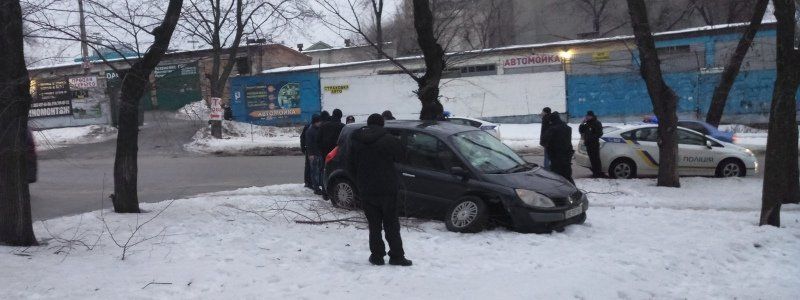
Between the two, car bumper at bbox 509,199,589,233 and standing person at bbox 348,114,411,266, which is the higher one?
standing person at bbox 348,114,411,266

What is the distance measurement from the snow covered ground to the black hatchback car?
0.23 m

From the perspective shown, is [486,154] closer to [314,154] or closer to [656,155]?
[314,154]

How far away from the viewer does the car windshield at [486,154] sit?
27.1 feet

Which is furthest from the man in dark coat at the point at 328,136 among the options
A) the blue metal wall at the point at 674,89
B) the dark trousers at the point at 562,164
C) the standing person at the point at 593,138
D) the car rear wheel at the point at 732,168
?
the blue metal wall at the point at 674,89

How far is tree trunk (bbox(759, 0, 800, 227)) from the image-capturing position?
8414 mm

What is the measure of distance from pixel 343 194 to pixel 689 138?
340 inches

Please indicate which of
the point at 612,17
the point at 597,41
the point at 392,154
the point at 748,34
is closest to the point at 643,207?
the point at 392,154

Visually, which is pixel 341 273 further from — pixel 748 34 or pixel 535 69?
pixel 535 69

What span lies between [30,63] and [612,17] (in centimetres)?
4454

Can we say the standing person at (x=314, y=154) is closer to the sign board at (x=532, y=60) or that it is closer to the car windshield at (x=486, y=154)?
the car windshield at (x=486, y=154)

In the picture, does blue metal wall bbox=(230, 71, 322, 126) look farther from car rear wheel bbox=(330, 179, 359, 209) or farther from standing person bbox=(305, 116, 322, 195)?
car rear wheel bbox=(330, 179, 359, 209)

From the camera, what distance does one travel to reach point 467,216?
7781 mm

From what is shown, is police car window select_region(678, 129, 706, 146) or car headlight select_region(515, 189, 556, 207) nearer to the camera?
car headlight select_region(515, 189, 556, 207)

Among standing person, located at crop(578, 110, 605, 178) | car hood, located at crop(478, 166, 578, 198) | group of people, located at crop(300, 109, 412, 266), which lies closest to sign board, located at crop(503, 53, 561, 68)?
standing person, located at crop(578, 110, 605, 178)
